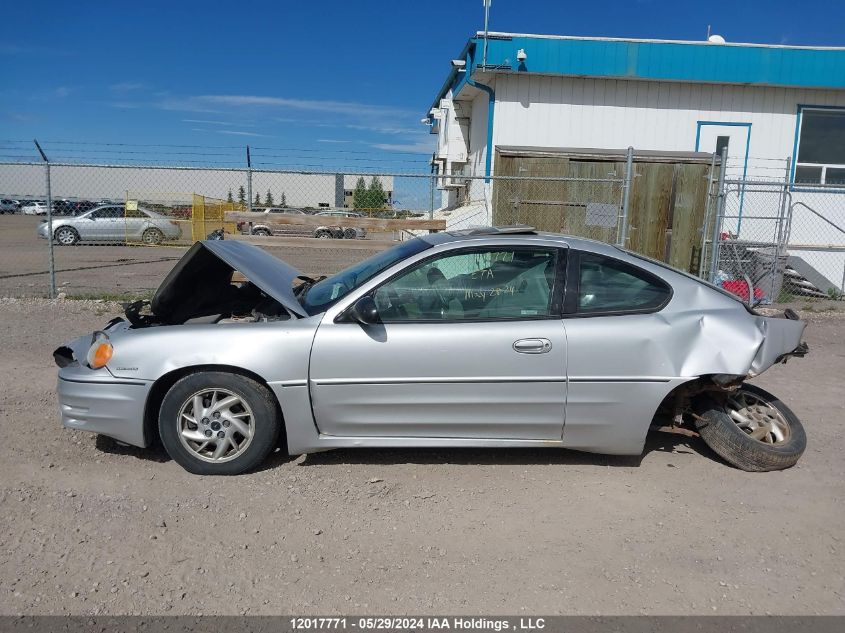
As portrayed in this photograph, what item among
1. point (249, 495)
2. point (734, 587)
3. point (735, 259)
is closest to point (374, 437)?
point (249, 495)

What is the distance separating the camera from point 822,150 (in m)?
14.9

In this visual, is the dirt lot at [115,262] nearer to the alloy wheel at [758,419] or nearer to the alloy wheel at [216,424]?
the alloy wheel at [216,424]

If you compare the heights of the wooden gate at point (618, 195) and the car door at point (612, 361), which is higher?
the wooden gate at point (618, 195)

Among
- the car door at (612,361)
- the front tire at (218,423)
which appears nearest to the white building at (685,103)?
the car door at (612,361)

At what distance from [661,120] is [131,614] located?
46.2ft

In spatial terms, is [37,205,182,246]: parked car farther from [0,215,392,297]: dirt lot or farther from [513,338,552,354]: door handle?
[513,338,552,354]: door handle

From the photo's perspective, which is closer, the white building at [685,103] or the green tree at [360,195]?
the white building at [685,103]

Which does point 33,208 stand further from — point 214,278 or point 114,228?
point 214,278

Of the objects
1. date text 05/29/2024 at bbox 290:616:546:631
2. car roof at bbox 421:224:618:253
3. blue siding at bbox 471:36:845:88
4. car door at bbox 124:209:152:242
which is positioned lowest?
date text 05/29/2024 at bbox 290:616:546:631

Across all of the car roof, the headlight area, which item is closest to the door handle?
the car roof

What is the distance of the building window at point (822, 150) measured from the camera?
583 inches

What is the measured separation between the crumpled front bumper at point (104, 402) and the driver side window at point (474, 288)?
155 cm

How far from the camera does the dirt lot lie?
10.2 metres

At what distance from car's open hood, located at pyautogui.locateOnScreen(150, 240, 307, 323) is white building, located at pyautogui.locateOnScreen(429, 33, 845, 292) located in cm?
925
